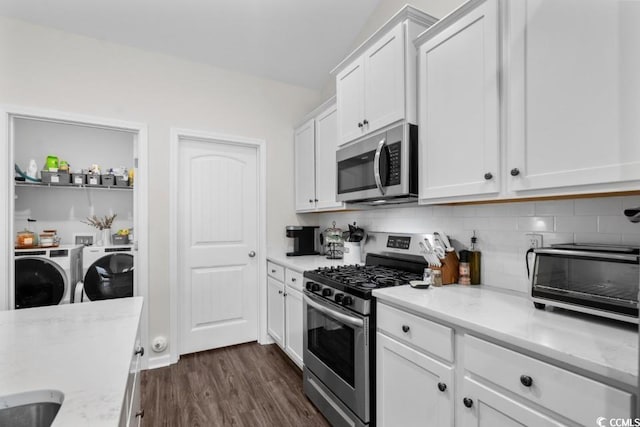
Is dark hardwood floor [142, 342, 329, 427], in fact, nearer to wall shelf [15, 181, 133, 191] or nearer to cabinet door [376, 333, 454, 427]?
cabinet door [376, 333, 454, 427]

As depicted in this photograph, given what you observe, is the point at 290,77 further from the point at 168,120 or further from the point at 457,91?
the point at 457,91

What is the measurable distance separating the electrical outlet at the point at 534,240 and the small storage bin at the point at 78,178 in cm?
448

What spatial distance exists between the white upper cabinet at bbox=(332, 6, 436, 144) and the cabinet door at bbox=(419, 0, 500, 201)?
93 mm

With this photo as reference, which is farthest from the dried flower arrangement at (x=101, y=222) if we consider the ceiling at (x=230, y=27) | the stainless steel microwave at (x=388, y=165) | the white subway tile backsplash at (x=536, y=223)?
the white subway tile backsplash at (x=536, y=223)

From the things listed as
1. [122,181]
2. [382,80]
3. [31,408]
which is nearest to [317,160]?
[382,80]

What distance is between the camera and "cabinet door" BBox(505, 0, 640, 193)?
3.22 feet

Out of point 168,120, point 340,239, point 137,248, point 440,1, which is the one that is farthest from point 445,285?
point 168,120

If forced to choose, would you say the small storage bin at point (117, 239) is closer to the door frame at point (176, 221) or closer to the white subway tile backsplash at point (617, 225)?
the door frame at point (176, 221)

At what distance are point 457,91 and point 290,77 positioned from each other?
7.32ft

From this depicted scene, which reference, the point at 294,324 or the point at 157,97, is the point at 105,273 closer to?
the point at 157,97

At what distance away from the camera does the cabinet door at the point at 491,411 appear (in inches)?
37.7

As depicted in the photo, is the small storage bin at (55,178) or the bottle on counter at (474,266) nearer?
the bottle on counter at (474,266)

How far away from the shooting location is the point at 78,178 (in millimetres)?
3666

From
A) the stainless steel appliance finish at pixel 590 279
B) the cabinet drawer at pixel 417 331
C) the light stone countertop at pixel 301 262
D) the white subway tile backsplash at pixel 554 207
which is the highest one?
the white subway tile backsplash at pixel 554 207
